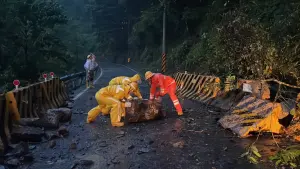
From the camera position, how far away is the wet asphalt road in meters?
5.42

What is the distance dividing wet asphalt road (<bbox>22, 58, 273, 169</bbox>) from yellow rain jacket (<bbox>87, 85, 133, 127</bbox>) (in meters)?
0.23

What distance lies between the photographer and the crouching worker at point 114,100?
827cm

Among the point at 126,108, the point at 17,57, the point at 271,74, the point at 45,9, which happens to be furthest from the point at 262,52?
the point at 45,9

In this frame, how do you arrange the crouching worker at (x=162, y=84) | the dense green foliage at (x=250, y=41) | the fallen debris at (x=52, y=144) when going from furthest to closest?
the crouching worker at (x=162, y=84), the dense green foliage at (x=250, y=41), the fallen debris at (x=52, y=144)

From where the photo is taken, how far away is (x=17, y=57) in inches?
765

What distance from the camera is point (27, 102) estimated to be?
7.96m

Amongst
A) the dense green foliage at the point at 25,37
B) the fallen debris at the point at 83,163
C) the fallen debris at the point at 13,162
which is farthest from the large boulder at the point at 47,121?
the dense green foliage at the point at 25,37

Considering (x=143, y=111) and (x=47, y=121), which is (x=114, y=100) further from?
(x=47, y=121)

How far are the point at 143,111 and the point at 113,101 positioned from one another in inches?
32.3

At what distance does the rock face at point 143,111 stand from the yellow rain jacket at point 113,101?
211 millimetres

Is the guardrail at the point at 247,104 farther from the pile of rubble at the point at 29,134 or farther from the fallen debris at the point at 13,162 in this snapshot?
the fallen debris at the point at 13,162

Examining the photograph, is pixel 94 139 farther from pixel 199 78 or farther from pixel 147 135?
pixel 199 78

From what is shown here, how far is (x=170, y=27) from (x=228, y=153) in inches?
1167

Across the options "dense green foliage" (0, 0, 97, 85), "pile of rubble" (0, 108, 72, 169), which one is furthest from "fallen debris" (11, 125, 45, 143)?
"dense green foliage" (0, 0, 97, 85)
